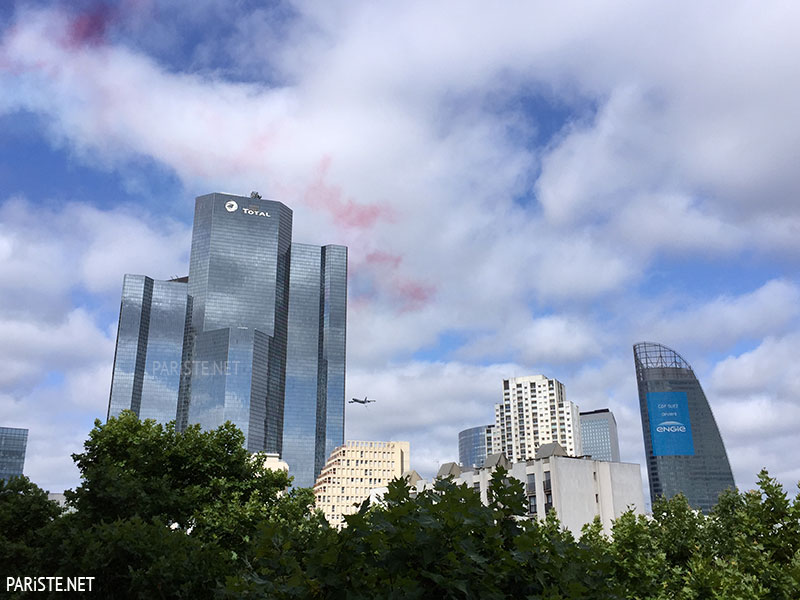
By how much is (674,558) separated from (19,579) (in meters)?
21.1

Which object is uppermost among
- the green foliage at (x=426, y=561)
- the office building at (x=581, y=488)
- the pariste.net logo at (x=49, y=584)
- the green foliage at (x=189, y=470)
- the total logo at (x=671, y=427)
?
the total logo at (x=671, y=427)

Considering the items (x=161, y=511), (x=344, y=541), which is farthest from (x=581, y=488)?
(x=344, y=541)

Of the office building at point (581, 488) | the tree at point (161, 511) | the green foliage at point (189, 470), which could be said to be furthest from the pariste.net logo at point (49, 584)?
the office building at point (581, 488)

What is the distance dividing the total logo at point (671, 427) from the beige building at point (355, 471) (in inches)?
2607

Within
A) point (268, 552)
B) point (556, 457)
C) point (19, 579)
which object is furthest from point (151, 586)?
point (556, 457)

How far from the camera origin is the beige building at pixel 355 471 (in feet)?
561

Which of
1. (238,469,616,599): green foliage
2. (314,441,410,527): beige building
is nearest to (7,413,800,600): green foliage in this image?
(238,469,616,599): green foliage

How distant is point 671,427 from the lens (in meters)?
171

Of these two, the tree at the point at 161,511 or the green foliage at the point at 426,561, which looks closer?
the green foliage at the point at 426,561

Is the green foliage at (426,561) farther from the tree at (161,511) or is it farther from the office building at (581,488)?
the office building at (581,488)

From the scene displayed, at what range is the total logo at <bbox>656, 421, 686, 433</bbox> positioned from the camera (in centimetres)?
17088

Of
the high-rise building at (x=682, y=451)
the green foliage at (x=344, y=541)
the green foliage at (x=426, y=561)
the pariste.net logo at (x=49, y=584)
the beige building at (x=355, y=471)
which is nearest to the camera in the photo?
the green foliage at (x=426, y=561)

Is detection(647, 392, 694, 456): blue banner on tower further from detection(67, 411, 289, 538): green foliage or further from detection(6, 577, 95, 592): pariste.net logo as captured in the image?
detection(6, 577, 95, 592): pariste.net logo

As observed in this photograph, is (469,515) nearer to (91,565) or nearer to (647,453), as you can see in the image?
(91,565)
